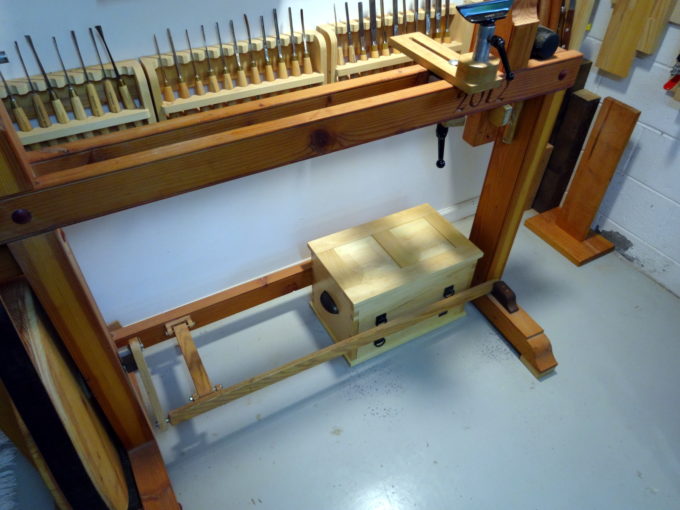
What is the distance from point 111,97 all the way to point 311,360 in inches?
41.3

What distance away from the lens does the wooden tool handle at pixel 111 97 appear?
4.84 ft

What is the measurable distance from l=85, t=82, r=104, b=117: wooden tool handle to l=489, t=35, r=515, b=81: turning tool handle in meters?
1.10

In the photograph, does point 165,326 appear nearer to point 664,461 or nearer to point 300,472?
point 300,472

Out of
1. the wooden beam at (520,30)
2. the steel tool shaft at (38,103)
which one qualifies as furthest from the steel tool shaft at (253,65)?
the wooden beam at (520,30)

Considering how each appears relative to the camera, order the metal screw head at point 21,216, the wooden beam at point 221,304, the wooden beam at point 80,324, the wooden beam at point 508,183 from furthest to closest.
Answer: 1. the wooden beam at point 221,304
2. the wooden beam at point 508,183
3. the wooden beam at point 80,324
4. the metal screw head at point 21,216

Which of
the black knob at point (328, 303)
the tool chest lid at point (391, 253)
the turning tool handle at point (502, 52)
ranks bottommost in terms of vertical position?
the black knob at point (328, 303)

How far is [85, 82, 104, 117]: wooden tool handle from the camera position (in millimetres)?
1458

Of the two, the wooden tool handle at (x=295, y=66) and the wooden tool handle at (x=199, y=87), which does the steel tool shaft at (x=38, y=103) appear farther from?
the wooden tool handle at (x=295, y=66)

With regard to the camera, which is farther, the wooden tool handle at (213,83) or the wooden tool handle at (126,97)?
the wooden tool handle at (213,83)

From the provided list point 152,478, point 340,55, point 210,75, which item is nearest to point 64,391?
point 152,478

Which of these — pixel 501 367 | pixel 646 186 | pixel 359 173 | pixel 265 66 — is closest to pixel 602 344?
pixel 501 367

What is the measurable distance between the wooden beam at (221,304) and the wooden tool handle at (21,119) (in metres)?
0.78

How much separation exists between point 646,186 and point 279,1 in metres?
1.81

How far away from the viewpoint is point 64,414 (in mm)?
1112
